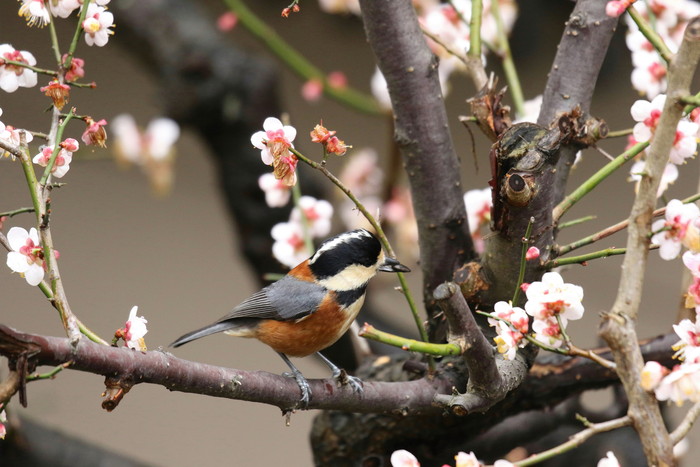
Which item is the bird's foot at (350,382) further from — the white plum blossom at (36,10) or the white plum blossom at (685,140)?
the white plum blossom at (36,10)

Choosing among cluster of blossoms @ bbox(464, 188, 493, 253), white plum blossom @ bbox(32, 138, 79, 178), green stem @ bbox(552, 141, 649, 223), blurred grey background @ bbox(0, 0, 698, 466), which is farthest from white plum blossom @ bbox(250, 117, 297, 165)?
blurred grey background @ bbox(0, 0, 698, 466)

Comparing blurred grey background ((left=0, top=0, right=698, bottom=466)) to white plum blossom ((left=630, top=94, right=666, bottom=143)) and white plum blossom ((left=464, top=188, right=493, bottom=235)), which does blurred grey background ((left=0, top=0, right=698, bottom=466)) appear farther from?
white plum blossom ((left=630, top=94, right=666, bottom=143))

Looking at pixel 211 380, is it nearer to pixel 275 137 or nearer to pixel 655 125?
pixel 275 137

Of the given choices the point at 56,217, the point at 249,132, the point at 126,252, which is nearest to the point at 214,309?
the point at 126,252

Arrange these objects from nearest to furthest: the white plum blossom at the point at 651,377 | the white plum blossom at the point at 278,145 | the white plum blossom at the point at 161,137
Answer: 1. the white plum blossom at the point at 651,377
2. the white plum blossom at the point at 278,145
3. the white plum blossom at the point at 161,137

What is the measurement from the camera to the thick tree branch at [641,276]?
102 cm

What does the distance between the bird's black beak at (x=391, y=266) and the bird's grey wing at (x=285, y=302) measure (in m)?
0.14

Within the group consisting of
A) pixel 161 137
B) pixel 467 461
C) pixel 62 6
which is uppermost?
pixel 161 137

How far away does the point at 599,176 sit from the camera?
147 centimetres

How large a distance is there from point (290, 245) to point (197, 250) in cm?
154

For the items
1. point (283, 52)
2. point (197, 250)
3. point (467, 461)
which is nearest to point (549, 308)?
point (467, 461)

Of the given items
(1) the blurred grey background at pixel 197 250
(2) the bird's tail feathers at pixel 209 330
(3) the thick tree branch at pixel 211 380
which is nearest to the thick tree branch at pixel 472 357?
(3) the thick tree branch at pixel 211 380

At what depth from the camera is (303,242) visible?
2.08 m

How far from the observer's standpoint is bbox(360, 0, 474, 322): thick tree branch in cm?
170
